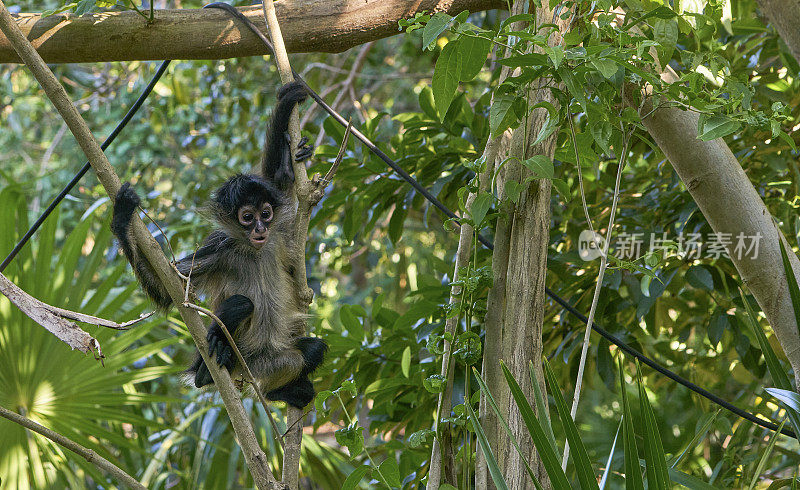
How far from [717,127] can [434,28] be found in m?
0.58

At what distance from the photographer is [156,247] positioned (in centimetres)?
145

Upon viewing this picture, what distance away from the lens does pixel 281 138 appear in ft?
7.93

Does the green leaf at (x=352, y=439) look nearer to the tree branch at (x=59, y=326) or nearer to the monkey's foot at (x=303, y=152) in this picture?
the tree branch at (x=59, y=326)

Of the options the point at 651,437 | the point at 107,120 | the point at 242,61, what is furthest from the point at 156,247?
the point at 107,120

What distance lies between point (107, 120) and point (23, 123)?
6.44ft

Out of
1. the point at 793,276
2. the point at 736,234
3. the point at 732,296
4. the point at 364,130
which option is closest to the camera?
the point at 793,276

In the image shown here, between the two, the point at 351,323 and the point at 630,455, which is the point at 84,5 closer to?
the point at 351,323

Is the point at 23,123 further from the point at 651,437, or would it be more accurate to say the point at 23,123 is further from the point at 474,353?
the point at 651,437

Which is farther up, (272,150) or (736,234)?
(272,150)

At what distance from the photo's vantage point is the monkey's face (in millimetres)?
2369

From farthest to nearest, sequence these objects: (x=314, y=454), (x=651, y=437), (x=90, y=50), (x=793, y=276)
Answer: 1. (x=314, y=454)
2. (x=90, y=50)
3. (x=793, y=276)
4. (x=651, y=437)

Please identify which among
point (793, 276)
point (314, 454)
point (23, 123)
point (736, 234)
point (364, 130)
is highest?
point (23, 123)

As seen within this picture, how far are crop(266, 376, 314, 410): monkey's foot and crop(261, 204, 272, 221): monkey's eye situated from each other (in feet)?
1.71

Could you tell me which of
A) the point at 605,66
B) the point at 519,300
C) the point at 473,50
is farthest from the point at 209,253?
the point at 605,66
